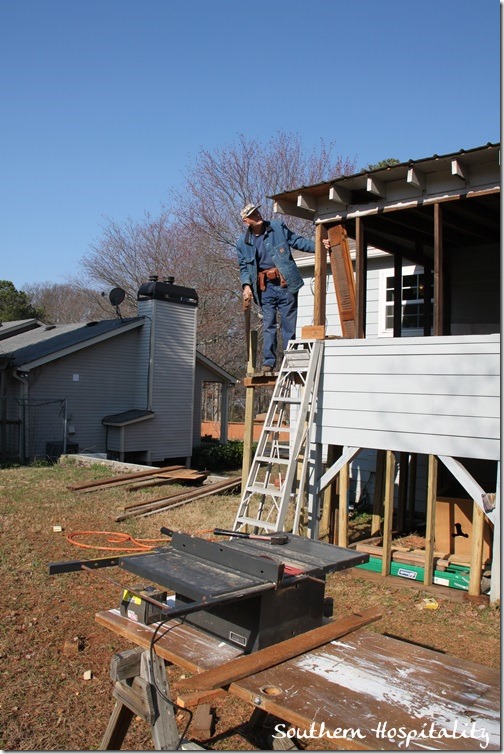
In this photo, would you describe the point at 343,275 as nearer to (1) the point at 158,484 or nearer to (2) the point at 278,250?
(2) the point at 278,250

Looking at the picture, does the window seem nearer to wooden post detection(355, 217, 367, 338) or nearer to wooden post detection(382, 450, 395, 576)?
wooden post detection(355, 217, 367, 338)

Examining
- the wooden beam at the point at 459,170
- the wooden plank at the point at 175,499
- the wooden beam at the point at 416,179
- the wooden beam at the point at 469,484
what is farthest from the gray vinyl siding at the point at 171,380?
the wooden beam at the point at 459,170

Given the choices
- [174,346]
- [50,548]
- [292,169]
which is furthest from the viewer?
[292,169]

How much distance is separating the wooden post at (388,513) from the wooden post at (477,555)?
948 mm

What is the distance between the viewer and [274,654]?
8.59 ft

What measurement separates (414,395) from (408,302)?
448 cm

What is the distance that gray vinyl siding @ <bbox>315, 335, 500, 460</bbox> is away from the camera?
22.3 feet

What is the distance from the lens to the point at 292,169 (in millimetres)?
32219

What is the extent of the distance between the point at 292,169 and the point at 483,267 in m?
23.4

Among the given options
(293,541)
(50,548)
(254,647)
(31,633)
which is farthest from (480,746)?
(50,548)

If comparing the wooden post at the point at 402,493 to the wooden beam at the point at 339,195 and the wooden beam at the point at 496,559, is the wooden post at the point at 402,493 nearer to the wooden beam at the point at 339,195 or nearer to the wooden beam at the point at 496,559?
the wooden beam at the point at 496,559

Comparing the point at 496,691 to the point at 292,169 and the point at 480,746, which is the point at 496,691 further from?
the point at 292,169

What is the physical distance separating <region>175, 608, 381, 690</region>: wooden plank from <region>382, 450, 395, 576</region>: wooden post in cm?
430

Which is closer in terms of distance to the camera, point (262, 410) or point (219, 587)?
point (219, 587)
